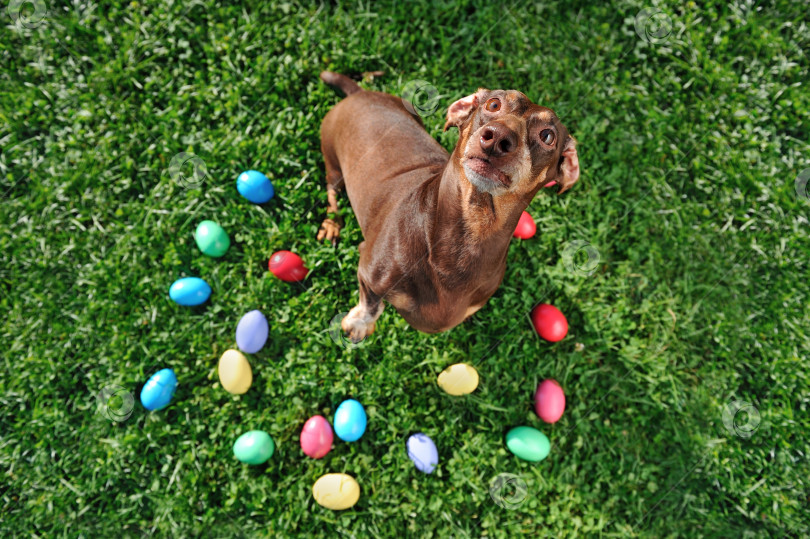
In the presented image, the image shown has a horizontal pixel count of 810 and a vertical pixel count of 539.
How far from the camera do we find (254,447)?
3.66 metres

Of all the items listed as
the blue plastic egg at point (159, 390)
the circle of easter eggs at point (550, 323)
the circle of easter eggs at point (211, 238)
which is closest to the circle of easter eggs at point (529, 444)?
the circle of easter eggs at point (550, 323)

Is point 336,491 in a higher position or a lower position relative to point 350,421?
lower

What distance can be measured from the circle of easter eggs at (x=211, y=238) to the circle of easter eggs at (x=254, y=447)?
1.52 metres

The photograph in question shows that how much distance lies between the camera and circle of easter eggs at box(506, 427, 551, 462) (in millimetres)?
3789

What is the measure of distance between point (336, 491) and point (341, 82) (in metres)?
3.30

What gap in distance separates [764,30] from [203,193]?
18.5 feet

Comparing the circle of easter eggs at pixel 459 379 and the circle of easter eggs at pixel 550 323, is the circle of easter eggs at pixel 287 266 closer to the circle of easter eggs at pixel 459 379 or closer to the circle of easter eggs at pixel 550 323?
the circle of easter eggs at pixel 459 379

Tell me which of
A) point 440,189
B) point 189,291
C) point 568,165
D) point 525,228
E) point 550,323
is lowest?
point 189,291

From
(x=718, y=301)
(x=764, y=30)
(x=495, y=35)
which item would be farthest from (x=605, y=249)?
(x=764, y=30)

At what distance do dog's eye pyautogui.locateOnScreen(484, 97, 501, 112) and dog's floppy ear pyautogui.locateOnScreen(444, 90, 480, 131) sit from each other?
23 centimetres

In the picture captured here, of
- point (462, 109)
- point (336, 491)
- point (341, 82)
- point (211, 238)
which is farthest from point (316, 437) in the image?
point (341, 82)

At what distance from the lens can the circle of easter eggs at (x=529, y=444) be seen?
3789 millimetres

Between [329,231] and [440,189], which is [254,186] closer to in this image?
[329,231]

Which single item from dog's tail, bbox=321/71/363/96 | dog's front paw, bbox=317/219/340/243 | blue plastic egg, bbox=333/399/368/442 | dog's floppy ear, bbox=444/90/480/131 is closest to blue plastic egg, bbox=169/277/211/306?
dog's front paw, bbox=317/219/340/243
